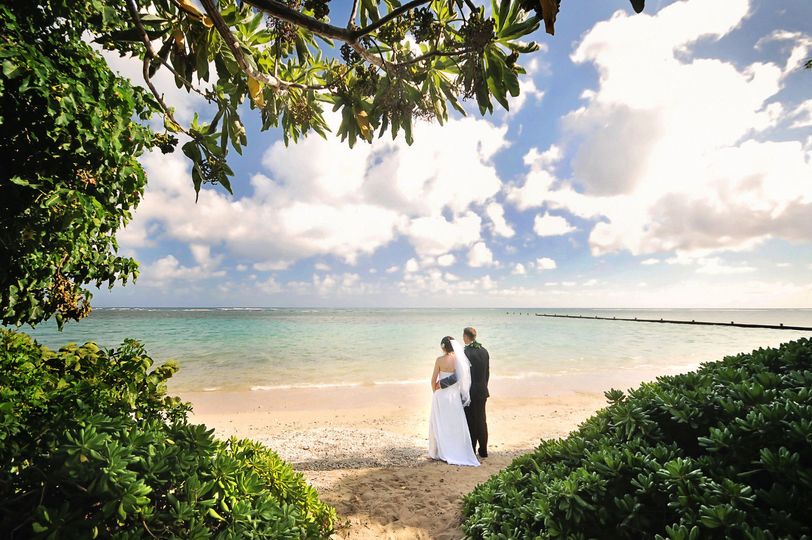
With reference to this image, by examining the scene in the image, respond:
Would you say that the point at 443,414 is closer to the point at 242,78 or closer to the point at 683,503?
the point at 683,503

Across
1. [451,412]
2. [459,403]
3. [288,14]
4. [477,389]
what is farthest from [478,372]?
[288,14]

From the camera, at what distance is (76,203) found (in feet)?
6.57

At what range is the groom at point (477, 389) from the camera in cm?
688

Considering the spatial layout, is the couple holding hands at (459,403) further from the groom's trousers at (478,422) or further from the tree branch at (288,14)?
the tree branch at (288,14)

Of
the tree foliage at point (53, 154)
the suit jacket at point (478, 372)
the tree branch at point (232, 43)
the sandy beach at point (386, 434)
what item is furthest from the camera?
the suit jacket at point (478, 372)

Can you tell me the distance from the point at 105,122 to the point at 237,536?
2.29 m

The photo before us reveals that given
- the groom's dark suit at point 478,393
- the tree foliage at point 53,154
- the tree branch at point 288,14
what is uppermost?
the tree branch at point 288,14

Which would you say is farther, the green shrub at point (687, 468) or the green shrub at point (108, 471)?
the green shrub at point (687, 468)

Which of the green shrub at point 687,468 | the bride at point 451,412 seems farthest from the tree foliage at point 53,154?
the bride at point 451,412

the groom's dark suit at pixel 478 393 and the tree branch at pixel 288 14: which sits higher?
the tree branch at pixel 288 14

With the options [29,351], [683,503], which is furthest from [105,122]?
[683,503]

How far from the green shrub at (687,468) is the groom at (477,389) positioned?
3943 millimetres

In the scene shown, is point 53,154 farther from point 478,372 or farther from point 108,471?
point 478,372

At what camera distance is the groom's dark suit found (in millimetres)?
6871
